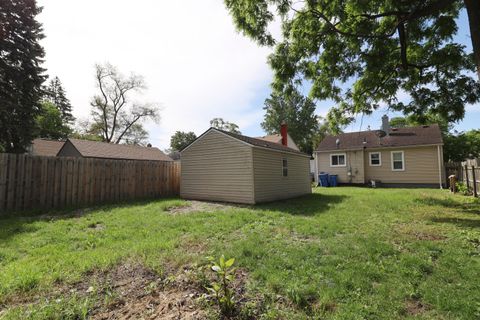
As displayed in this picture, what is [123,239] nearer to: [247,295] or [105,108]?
[247,295]

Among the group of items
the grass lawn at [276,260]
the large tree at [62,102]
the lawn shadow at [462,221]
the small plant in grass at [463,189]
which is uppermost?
the large tree at [62,102]

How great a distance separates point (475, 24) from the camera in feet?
13.2

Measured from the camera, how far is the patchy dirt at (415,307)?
2.60 meters

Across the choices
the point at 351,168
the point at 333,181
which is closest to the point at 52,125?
the point at 333,181

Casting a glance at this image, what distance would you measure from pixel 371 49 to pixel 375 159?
13.6m

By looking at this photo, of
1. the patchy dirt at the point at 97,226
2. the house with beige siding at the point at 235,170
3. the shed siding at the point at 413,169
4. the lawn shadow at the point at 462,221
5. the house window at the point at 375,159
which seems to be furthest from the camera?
the house window at the point at 375,159

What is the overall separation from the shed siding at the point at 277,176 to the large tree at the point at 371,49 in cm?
372

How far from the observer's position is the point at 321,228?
597 centimetres

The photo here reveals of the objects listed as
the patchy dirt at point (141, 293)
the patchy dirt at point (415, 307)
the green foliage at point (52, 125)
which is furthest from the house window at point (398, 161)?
the green foliage at point (52, 125)

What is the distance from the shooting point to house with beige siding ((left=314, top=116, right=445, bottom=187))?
16906 millimetres

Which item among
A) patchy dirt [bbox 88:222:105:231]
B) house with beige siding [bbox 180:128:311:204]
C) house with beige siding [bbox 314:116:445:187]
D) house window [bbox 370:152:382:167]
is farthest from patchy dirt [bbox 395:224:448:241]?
house window [bbox 370:152:382:167]

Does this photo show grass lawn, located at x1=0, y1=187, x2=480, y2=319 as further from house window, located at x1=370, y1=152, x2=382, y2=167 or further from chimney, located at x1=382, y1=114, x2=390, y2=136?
chimney, located at x1=382, y1=114, x2=390, y2=136

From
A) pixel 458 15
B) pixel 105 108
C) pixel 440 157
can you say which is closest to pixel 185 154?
pixel 458 15

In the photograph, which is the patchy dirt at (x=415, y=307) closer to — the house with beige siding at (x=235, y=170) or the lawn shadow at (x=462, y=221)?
the lawn shadow at (x=462, y=221)
